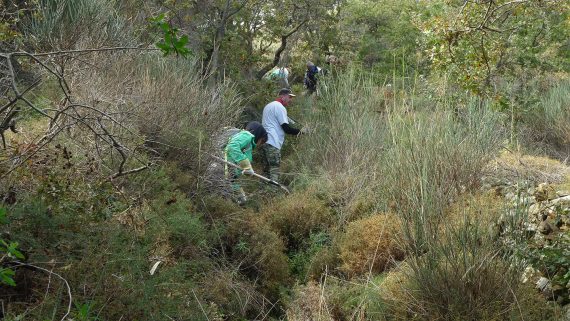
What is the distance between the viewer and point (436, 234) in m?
5.70

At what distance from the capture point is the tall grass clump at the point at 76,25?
11125 millimetres

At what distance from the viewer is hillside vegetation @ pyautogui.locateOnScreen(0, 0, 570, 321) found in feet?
18.0

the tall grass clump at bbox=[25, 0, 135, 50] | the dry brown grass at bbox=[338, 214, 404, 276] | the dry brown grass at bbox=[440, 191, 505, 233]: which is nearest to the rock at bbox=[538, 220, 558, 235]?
the dry brown grass at bbox=[440, 191, 505, 233]

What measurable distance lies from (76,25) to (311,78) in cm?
708

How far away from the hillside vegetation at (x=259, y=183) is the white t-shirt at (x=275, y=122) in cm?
64

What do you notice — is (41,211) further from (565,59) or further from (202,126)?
(565,59)

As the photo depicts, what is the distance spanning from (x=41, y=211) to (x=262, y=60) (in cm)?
1134

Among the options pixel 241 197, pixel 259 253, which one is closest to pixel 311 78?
pixel 241 197

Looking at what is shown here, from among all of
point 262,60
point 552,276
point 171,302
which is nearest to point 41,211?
point 171,302

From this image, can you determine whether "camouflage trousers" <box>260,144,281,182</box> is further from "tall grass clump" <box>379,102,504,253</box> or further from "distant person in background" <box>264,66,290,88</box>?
"tall grass clump" <box>379,102,504,253</box>

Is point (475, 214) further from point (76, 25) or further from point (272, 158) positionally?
point (76, 25)

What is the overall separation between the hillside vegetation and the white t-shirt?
0.64 metres

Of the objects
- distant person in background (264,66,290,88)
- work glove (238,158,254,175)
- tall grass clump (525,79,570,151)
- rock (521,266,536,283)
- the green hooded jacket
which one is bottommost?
tall grass clump (525,79,570,151)

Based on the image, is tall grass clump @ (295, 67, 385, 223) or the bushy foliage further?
tall grass clump @ (295, 67, 385, 223)
